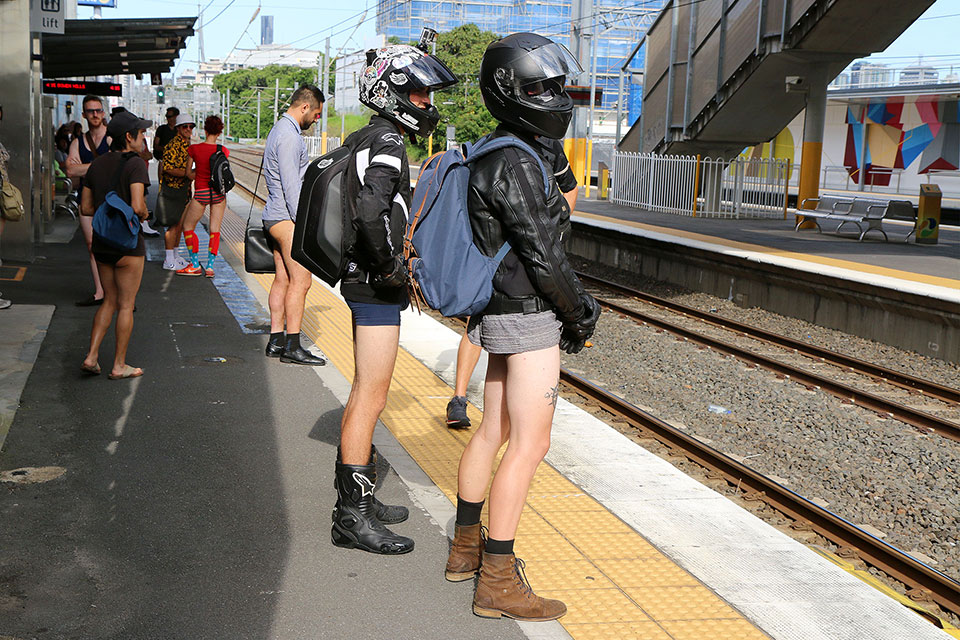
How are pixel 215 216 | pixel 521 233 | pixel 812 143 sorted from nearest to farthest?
pixel 521 233, pixel 215 216, pixel 812 143

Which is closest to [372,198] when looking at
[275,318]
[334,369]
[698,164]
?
[334,369]

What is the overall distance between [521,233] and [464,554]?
4.20 feet

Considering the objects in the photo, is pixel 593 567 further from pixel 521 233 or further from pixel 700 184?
pixel 700 184

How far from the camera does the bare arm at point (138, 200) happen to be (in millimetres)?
6832

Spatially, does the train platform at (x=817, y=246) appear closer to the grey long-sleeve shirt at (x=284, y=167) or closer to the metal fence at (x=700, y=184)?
the metal fence at (x=700, y=184)

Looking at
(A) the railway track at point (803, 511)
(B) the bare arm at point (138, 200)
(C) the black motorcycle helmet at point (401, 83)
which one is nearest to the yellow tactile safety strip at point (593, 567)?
(A) the railway track at point (803, 511)

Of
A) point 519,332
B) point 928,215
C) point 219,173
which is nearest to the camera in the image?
point 519,332

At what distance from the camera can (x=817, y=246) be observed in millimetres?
17266

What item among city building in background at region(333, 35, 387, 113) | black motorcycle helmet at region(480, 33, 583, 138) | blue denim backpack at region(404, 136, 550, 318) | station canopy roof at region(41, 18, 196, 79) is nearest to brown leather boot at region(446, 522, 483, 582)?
blue denim backpack at region(404, 136, 550, 318)

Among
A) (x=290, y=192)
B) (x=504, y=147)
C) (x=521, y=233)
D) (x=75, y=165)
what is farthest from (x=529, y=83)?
(x=75, y=165)

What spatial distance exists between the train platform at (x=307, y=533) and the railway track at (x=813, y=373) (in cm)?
305

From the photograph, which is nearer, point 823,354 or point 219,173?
point 823,354

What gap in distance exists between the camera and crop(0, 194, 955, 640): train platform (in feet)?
11.9

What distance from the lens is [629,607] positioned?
378 centimetres
